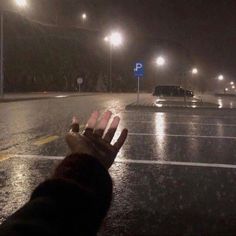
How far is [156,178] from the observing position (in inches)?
328

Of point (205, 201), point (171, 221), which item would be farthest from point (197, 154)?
point (171, 221)

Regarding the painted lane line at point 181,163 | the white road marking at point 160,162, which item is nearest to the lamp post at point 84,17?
the white road marking at point 160,162

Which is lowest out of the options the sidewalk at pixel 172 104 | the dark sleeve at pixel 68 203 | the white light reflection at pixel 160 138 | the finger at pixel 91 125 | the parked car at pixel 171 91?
the white light reflection at pixel 160 138

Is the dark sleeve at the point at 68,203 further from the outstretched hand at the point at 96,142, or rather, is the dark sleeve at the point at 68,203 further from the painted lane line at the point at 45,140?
the painted lane line at the point at 45,140

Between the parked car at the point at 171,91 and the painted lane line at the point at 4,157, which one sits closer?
the painted lane line at the point at 4,157

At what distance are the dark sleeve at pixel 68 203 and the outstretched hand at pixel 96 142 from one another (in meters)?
0.22

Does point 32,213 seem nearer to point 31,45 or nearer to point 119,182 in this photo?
point 119,182

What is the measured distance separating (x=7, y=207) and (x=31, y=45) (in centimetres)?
6190

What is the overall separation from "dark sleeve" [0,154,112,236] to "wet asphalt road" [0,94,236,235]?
3.39 m

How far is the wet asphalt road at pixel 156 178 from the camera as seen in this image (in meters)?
5.67

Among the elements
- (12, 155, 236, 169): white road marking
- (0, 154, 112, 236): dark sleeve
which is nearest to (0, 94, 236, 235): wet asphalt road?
(12, 155, 236, 169): white road marking

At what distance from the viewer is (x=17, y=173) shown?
8.61 metres

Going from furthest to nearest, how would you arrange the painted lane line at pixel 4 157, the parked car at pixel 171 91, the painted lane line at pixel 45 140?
1. the parked car at pixel 171 91
2. the painted lane line at pixel 45 140
3. the painted lane line at pixel 4 157

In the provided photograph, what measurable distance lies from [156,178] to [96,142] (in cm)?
607
